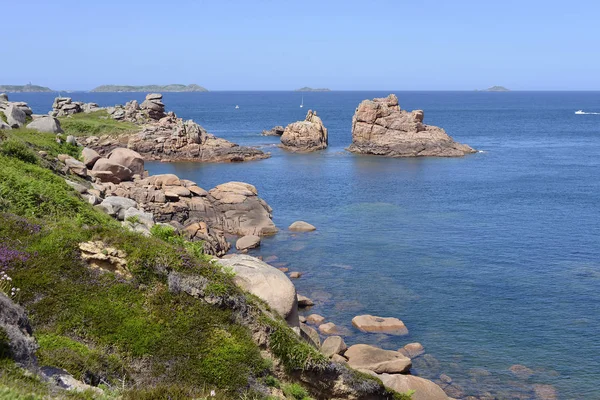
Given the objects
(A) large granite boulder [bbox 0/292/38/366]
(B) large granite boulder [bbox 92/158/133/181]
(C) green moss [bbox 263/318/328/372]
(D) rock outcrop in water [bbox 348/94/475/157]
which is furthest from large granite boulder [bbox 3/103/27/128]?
(D) rock outcrop in water [bbox 348/94/475/157]

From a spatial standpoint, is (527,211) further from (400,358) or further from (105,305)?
(105,305)

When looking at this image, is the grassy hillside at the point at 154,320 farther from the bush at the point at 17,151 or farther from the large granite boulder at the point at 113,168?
the large granite boulder at the point at 113,168

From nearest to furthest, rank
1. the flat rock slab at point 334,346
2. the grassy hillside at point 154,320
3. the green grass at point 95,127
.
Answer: the grassy hillside at point 154,320 → the flat rock slab at point 334,346 → the green grass at point 95,127

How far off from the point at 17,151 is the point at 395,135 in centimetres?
8259

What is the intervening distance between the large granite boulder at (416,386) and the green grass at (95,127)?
82.8m

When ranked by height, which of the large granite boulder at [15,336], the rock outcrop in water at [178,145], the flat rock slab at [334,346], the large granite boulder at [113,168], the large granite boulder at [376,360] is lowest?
the large granite boulder at [376,360]

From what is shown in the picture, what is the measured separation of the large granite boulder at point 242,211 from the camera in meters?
52.2

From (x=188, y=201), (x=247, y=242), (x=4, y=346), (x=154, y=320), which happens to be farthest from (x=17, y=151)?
(x=188, y=201)

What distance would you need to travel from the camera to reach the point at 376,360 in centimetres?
2727

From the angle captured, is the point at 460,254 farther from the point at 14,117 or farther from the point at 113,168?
the point at 14,117

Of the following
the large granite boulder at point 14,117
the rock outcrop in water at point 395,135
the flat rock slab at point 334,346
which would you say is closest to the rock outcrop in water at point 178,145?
the rock outcrop in water at point 395,135

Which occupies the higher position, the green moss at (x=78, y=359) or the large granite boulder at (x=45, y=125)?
the large granite boulder at (x=45, y=125)

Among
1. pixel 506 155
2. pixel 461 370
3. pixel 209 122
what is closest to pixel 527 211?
pixel 461 370

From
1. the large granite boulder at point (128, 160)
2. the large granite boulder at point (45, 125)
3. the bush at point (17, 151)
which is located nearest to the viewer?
the bush at point (17, 151)
